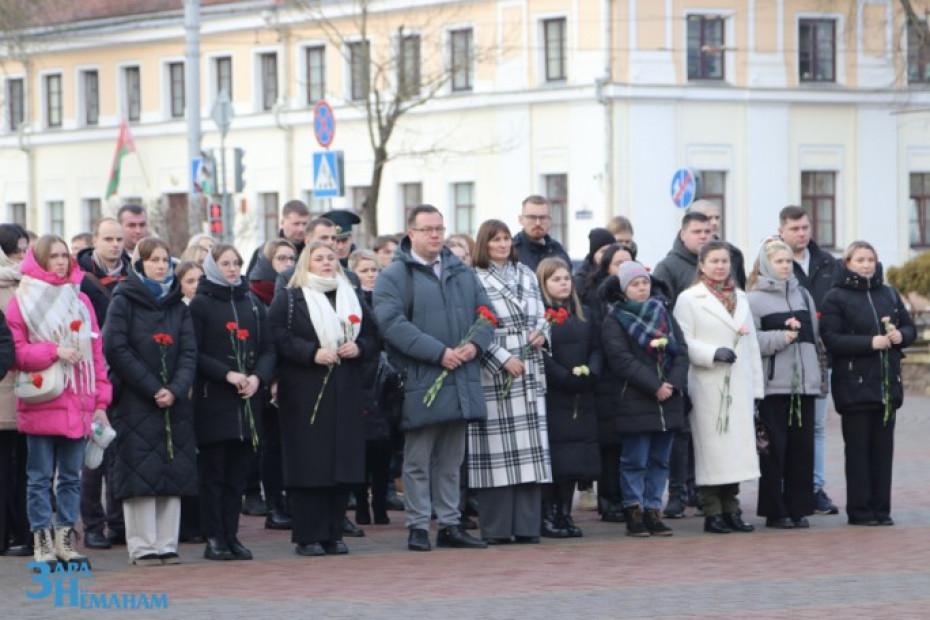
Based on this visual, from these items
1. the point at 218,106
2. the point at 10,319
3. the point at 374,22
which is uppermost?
the point at 374,22

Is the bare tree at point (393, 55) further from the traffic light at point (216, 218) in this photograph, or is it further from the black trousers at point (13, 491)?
the black trousers at point (13, 491)

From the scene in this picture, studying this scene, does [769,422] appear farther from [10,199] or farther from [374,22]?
[10,199]

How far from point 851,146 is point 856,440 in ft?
137

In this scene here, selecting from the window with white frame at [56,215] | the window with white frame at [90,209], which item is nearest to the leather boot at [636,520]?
the window with white frame at [90,209]

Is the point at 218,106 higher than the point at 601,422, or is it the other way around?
the point at 218,106

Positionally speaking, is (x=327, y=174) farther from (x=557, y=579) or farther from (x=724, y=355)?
(x=557, y=579)

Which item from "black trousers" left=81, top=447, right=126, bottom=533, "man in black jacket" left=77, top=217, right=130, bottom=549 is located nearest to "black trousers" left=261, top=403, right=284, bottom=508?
"man in black jacket" left=77, top=217, right=130, bottom=549

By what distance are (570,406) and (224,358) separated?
2529 mm

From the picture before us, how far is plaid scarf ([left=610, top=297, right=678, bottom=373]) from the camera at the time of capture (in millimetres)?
15086

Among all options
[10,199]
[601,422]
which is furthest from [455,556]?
[10,199]

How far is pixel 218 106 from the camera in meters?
35.6

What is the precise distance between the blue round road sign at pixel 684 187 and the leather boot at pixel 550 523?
803 inches

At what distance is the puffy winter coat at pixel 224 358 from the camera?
45.7 ft

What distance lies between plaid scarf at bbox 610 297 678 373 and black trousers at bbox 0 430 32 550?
4151mm
